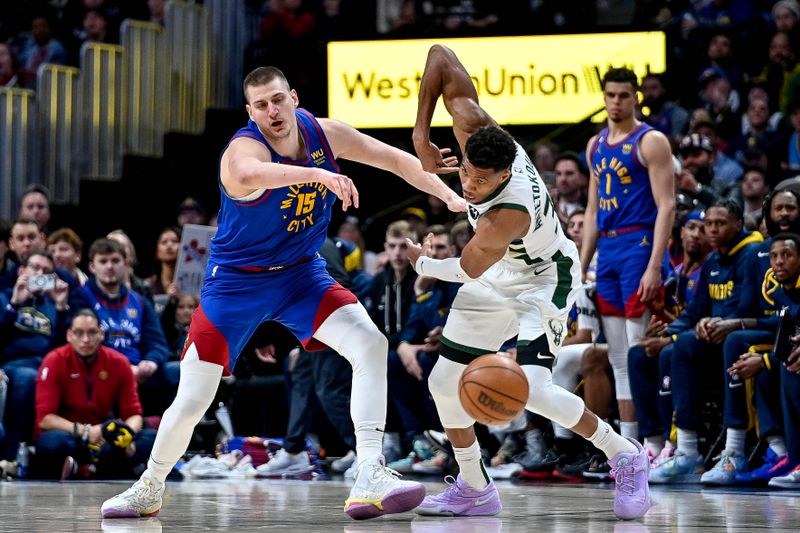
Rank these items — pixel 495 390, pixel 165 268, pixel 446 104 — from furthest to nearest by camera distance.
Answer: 1. pixel 165 268
2. pixel 446 104
3. pixel 495 390

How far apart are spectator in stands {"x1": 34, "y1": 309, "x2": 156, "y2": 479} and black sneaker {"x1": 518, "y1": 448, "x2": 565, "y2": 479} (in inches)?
108

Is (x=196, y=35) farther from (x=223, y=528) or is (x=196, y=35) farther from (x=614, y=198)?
(x=223, y=528)

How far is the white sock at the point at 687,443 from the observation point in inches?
318

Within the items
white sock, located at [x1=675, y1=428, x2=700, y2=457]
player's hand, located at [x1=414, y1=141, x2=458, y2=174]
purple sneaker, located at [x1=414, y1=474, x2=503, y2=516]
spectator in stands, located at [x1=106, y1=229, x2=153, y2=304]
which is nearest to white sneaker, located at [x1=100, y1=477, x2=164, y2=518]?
purple sneaker, located at [x1=414, y1=474, x2=503, y2=516]

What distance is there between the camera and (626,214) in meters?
8.30

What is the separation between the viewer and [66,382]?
365 inches

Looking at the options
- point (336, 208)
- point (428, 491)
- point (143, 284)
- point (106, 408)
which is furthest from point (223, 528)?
point (336, 208)

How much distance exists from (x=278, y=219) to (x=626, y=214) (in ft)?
10.5

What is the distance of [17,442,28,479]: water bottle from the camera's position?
30.3 ft

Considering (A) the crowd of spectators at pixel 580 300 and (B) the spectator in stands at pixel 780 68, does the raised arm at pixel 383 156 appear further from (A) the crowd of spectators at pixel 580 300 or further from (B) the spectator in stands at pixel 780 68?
(B) the spectator in stands at pixel 780 68

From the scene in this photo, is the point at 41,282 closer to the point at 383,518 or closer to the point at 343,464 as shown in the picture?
the point at 343,464

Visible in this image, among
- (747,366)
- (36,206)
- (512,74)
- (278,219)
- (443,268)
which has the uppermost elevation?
(512,74)

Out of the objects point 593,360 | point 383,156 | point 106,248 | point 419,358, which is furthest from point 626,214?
point 106,248

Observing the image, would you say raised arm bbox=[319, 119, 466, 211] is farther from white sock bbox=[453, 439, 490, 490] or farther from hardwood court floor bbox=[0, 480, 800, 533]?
hardwood court floor bbox=[0, 480, 800, 533]
